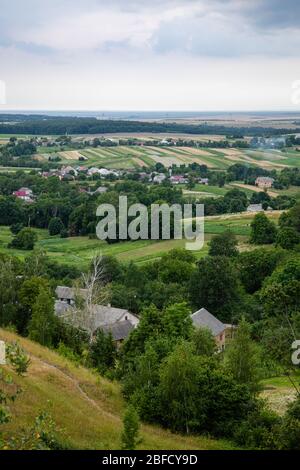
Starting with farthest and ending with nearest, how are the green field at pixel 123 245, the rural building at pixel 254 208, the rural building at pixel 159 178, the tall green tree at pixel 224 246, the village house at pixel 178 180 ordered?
the village house at pixel 178 180
the rural building at pixel 159 178
the rural building at pixel 254 208
the green field at pixel 123 245
the tall green tree at pixel 224 246

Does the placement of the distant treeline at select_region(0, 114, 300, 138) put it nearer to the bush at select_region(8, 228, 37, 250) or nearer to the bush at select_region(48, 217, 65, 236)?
the bush at select_region(48, 217, 65, 236)

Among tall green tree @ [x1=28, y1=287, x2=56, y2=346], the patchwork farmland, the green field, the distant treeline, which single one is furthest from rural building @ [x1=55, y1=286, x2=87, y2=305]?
the distant treeline

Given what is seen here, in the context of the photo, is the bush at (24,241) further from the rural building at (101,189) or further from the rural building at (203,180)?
the rural building at (203,180)

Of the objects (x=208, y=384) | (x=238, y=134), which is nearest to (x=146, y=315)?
(x=208, y=384)

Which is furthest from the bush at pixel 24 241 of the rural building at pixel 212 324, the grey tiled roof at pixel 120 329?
the rural building at pixel 212 324

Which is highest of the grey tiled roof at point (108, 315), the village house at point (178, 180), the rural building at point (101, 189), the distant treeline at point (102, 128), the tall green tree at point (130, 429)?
the distant treeline at point (102, 128)

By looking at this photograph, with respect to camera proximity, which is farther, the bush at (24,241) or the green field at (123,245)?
the bush at (24,241)

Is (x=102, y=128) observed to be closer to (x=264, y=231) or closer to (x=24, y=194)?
(x=24, y=194)
